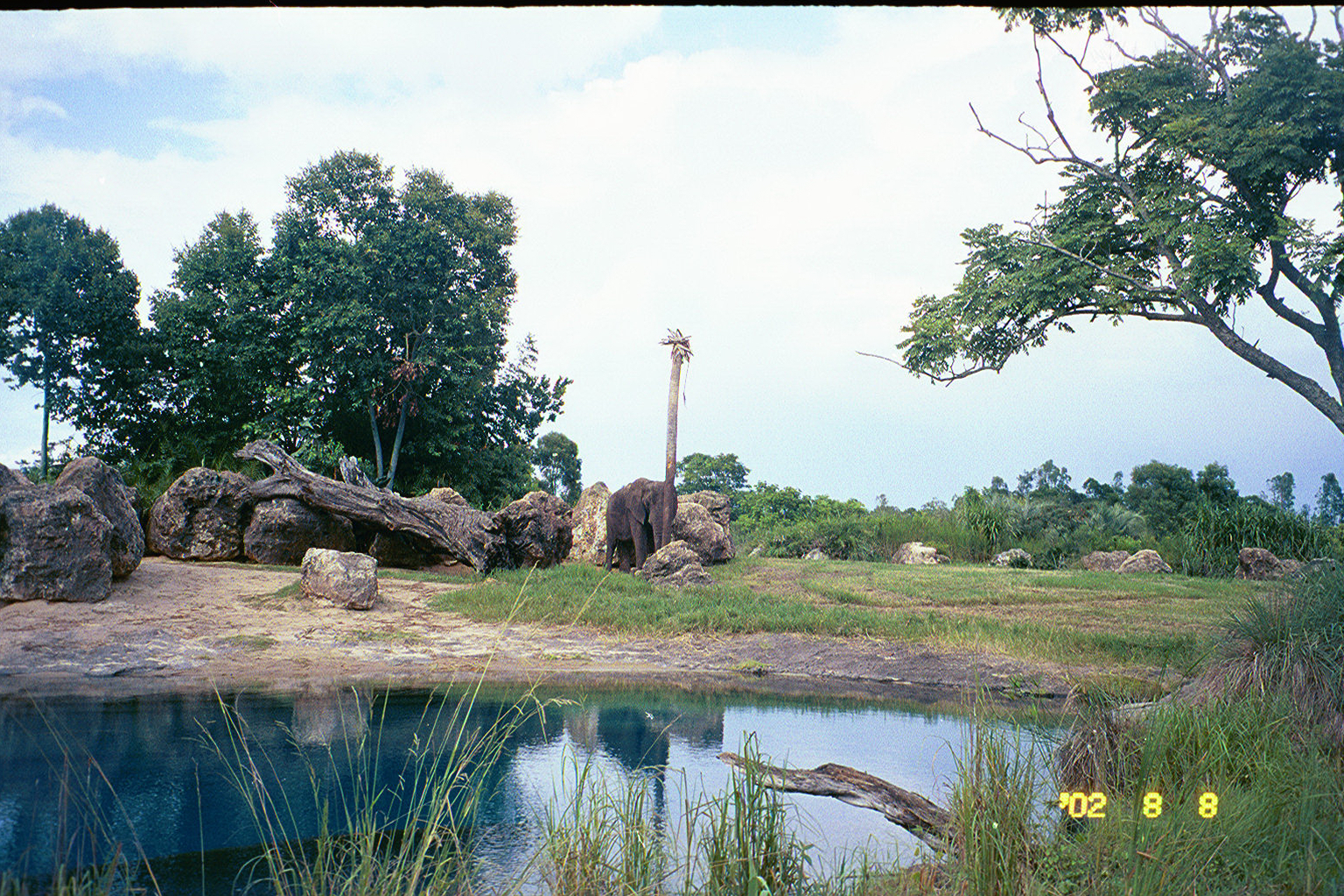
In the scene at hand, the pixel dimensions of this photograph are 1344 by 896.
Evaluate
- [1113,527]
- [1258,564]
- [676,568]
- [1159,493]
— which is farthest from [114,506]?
[1159,493]

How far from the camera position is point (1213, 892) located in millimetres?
3018

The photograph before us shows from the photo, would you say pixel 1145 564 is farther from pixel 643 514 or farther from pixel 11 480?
pixel 11 480

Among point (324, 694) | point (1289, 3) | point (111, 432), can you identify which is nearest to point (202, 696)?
point (324, 694)

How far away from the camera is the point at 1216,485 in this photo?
25.2 metres

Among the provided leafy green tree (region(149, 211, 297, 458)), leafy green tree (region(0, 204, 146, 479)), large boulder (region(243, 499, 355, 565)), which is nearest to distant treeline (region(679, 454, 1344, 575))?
large boulder (region(243, 499, 355, 565))

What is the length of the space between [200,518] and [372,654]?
6637 mm

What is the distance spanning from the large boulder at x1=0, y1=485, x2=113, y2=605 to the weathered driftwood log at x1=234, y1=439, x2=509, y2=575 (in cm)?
424

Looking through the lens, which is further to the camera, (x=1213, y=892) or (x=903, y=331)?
(x=903, y=331)

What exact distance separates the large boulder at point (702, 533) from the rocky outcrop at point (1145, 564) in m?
8.30

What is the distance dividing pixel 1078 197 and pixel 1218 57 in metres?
3.01

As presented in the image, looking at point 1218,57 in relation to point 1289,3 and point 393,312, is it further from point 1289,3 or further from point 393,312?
point 393,312

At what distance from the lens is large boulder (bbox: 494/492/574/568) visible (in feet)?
47.8

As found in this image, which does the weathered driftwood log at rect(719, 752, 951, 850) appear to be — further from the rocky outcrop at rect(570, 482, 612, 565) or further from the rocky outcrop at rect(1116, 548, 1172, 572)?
the rocky outcrop at rect(1116, 548, 1172, 572)

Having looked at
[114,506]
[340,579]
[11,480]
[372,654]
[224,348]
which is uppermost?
[224,348]
